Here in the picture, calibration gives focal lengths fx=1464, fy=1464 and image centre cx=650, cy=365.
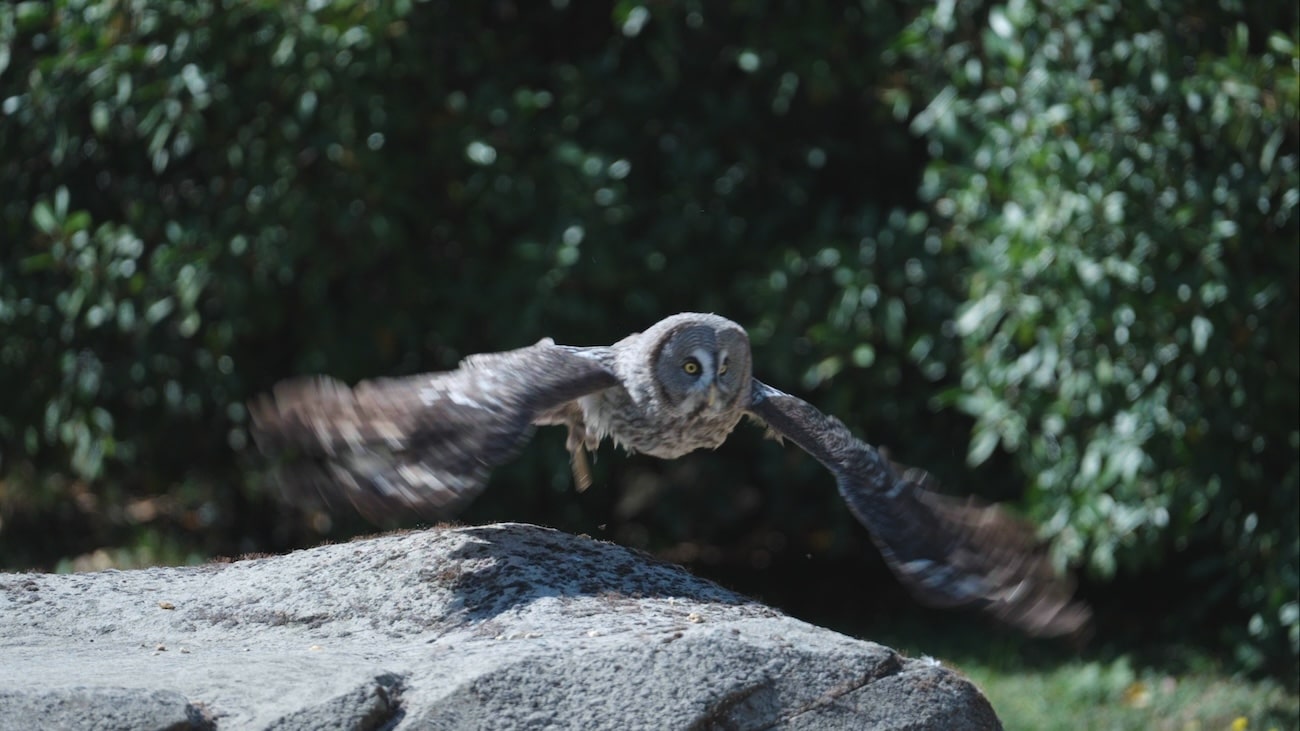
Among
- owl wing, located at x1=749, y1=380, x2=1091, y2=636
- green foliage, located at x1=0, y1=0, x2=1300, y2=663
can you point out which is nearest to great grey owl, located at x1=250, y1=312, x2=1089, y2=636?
owl wing, located at x1=749, y1=380, x2=1091, y2=636

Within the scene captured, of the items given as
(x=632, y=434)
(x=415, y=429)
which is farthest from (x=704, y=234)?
(x=415, y=429)

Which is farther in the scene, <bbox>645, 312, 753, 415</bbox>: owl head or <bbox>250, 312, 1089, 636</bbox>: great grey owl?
<bbox>645, 312, 753, 415</bbox>: owl head

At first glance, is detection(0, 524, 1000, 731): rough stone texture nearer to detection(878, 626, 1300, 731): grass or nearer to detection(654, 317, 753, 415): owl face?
detection(654, 317, 753, 415): owl face

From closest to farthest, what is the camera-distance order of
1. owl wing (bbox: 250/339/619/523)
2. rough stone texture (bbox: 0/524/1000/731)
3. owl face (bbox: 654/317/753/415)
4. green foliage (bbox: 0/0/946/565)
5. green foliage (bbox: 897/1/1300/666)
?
1. rough stone texture (bbox: 0/524/1000/731)
2. owl wing (bbox: 250/339/619/523)
3. owl face (bbox: 654/317/753/415)
4. green foliage (bbox: 897/1/1300/666)
5. green foliage (bbox: 0/0/946/565)

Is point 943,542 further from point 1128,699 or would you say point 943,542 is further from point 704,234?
point 704,234

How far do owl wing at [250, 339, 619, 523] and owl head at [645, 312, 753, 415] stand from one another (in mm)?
366

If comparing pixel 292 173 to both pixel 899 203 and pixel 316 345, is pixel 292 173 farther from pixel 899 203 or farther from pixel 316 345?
pixel 899 203

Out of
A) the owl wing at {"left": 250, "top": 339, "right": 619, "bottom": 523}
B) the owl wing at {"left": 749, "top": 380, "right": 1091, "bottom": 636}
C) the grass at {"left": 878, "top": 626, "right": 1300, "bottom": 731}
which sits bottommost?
the grass at {"left": 878, "top": 626, "right": 1300, "bottom": 731}

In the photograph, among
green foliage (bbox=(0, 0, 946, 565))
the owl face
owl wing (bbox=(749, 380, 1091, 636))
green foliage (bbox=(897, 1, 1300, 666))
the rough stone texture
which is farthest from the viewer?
green foliage (bbox=(0, 0, 946, 565))

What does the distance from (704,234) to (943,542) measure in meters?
3.29

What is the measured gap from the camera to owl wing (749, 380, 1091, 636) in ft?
15.0

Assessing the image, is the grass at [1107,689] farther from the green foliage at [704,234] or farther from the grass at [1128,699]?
the green foliage at [704,234]

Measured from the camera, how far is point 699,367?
479 centimetres

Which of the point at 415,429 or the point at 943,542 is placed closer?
the point at 415,429
